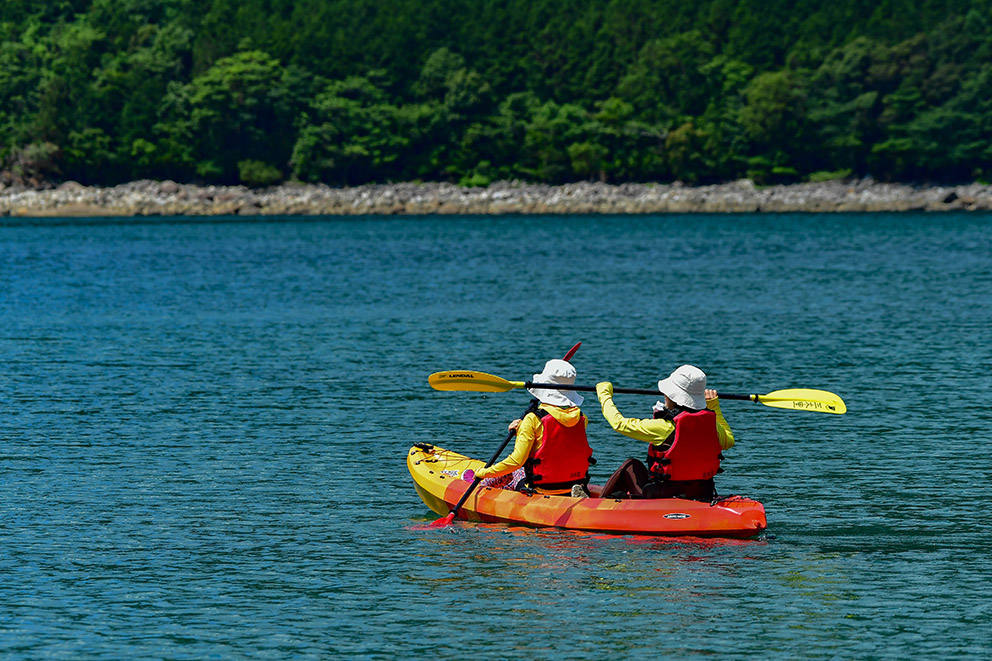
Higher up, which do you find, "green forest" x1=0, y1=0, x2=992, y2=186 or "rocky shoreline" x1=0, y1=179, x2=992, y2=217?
"green forest" x1=0, y1=0, x2=992, y2=186

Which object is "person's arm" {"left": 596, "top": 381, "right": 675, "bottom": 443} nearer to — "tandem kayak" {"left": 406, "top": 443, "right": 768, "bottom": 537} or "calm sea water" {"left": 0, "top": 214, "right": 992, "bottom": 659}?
"tandem kayak" {"left": 406, "top": 443, "right": 768, "bottom": 537}

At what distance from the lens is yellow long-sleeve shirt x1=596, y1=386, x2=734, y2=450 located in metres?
16.2

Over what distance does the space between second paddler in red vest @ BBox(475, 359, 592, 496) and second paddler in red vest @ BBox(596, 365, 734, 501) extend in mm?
497

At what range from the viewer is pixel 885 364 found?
109 feet

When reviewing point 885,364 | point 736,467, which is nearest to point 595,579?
point 736,467

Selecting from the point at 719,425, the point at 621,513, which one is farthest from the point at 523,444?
the point at 719,425

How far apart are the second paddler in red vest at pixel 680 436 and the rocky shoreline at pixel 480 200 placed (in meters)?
126

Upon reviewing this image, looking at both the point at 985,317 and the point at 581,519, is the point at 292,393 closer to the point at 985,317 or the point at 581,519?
the point at 581,519

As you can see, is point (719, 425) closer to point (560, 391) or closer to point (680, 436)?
point (680, 436)

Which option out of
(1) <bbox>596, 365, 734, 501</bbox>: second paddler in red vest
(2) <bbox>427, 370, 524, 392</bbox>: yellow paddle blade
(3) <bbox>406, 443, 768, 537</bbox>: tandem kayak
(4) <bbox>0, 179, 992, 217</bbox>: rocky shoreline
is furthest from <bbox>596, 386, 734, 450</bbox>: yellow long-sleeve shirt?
(4) <bbox>0, 179, 992, 217</bbox>: rocky shoreline

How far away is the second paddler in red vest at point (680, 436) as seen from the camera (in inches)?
631

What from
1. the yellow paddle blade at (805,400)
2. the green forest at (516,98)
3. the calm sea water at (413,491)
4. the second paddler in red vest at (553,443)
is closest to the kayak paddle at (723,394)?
the yellow paddle blade at (805,400)

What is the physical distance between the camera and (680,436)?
1608 cm

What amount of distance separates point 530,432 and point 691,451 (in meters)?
2.02
